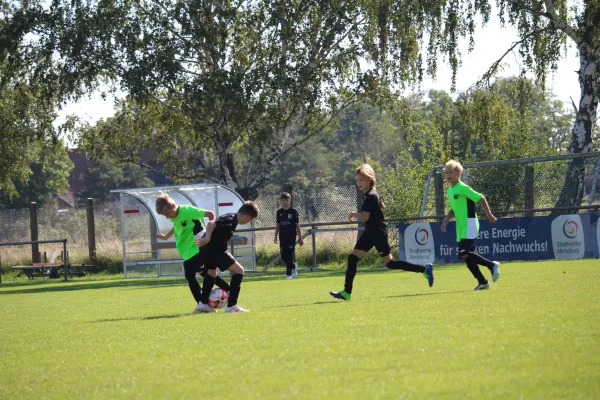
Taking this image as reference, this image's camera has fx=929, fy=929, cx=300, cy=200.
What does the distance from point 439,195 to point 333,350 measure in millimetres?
19443

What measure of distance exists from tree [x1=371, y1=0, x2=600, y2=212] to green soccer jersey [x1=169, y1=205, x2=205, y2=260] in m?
15.3

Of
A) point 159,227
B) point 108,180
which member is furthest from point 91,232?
point 108,180

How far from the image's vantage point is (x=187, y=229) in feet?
39.3

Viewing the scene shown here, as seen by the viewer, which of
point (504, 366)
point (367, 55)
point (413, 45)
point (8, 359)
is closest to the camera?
point (504, 366)

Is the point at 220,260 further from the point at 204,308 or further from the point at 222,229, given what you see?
the point at 204,308

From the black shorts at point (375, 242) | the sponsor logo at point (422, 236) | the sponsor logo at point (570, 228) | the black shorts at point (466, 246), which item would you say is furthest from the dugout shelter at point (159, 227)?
the black shorts at point (375, 242)

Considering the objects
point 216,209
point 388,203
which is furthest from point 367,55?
point 216,209

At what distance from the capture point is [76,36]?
2991 cm

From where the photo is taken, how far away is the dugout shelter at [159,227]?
2833 centimetres

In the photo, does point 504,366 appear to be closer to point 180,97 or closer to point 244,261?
point 244,261

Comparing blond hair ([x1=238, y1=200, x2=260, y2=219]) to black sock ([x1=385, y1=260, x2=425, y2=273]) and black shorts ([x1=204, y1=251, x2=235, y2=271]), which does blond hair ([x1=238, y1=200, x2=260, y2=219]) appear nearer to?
black shorts ([x1=204, y1=251, x2=235, y2=271])

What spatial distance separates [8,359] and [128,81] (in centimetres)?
2248

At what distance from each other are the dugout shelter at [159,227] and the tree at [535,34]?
297 inches

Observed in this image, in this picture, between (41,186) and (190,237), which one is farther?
(41,186)
